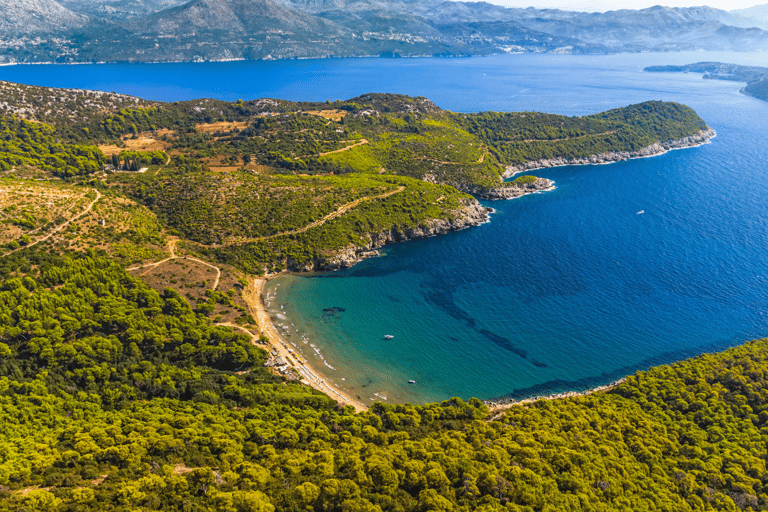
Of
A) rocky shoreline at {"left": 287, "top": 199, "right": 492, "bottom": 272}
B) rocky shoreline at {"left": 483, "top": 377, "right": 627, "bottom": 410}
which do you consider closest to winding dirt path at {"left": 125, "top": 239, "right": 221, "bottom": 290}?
rocky shoreline at {"left": 287, "top": 199, "right": 492, "bottom": 272}

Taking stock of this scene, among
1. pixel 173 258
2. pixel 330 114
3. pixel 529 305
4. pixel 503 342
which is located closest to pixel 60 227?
pixel 173 258

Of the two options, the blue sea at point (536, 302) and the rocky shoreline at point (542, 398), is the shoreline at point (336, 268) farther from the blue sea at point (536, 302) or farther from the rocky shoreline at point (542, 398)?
the blue sea at point (536, 302)

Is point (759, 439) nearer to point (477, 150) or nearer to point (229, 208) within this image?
point (229, 208)

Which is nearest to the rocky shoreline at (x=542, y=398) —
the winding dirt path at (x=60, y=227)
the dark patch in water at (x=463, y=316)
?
the dark patch in water at (x=463, y=316)

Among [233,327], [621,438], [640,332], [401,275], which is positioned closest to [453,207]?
[401,275]

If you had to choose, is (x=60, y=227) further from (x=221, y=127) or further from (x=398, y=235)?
(x=221, y=127)
